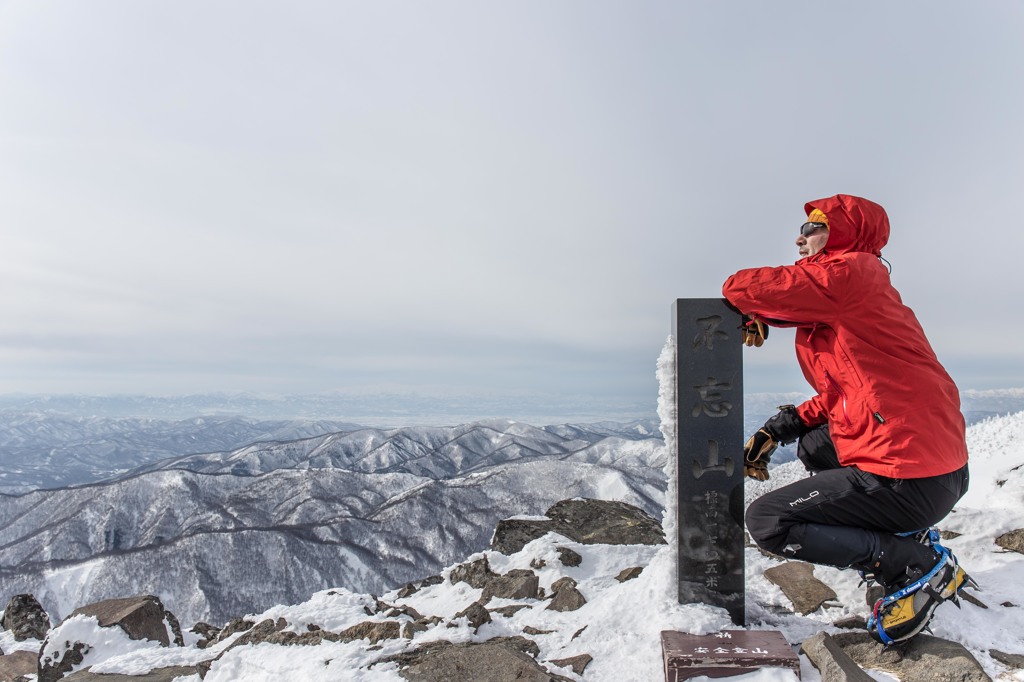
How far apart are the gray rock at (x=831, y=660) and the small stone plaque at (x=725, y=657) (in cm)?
16

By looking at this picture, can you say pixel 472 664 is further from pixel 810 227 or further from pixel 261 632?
pixel 810 227

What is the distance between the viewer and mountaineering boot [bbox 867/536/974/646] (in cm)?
405

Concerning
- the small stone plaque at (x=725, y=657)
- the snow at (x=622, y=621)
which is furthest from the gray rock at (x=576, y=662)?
the small stone plaque at (x=725, y=657)

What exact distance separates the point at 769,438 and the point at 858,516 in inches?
50.0

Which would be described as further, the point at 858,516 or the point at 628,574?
the point at 628,574

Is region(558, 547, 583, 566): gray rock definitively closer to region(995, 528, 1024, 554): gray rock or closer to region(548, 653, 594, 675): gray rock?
region(548, 653, 594, 675): gray rock

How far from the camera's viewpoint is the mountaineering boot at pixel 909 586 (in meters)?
4.05

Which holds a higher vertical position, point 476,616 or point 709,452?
point 709,452

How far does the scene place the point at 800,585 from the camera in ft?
19.4

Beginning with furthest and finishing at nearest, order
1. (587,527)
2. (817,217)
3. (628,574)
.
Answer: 1. (587,527)
2. (628,574)
3. (817,217)

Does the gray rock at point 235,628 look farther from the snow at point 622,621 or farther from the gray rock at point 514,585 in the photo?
the gray rock at point 514,585

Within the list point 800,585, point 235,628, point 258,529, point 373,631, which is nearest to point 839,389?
point 800,585

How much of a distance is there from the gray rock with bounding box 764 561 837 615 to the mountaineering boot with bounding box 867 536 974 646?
148cm

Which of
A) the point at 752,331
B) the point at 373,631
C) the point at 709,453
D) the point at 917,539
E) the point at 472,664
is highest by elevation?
the point at 752,331
